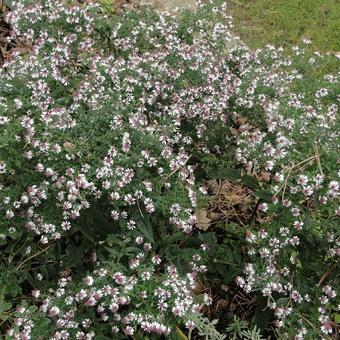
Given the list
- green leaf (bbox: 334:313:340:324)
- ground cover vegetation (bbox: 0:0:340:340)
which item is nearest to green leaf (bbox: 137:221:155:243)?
ground cover vegetation (bbox: 0:0:340:340)


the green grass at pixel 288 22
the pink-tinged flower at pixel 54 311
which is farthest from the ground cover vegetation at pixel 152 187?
the green grass at pixel 288 22

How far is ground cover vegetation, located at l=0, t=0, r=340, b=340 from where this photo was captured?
3.00 m

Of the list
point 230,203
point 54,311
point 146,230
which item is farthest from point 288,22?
point 54,311

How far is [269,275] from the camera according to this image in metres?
3.13

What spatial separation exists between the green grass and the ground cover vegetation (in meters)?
2.30

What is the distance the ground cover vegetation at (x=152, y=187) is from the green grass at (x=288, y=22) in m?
2.30

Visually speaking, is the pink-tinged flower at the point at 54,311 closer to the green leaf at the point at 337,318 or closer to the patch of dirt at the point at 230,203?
the patch of dirt at the point at 230,203

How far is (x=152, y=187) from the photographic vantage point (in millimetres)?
3172

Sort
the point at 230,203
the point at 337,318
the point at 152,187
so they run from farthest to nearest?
1. the point at 230,203
2. the point at 337,318
3. the point at 152,187

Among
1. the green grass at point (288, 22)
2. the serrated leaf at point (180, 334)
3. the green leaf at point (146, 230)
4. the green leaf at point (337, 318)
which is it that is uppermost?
the green leaf at point (146, 230)

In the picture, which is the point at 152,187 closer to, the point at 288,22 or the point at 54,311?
the point at 54,311

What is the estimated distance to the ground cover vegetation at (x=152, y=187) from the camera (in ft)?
9.86

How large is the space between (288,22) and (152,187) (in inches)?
154

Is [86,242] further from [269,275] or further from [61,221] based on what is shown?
[269,275]
